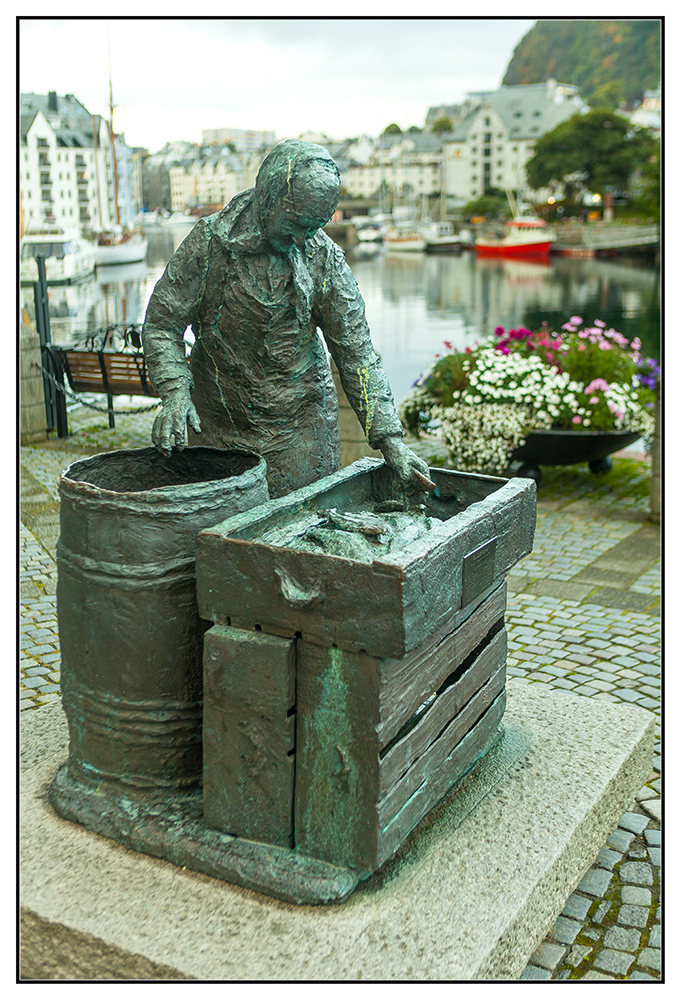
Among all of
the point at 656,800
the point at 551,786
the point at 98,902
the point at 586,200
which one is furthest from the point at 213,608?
the point at 586,200

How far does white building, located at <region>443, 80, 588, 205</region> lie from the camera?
51.7 m

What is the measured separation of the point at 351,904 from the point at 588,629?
2.92 meters

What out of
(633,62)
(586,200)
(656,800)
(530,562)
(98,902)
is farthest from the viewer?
(586,200)

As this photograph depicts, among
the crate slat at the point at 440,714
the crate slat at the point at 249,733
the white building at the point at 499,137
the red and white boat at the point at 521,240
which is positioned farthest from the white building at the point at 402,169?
the crate slat at the point at 249,733

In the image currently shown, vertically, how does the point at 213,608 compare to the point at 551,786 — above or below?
above

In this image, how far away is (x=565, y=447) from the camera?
7.15 meters

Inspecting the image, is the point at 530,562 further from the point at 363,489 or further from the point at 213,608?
the point at 213,608

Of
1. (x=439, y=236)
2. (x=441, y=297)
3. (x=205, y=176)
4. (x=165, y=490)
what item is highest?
(x=439, y=236)

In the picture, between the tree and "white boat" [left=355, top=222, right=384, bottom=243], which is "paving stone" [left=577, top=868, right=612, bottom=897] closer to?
"white boat" [left=355, top=222, right=384, bottom=243]

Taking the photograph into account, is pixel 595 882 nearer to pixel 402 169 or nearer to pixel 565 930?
pixel 565 930

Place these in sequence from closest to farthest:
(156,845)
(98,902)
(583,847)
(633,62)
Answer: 1. (98,902)
2. (156,845)
3. (583,847)
4. (633,62)

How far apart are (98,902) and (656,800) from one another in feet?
6.78

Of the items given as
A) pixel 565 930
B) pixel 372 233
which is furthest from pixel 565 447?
pixel 372 233

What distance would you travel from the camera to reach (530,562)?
591 centimetres
